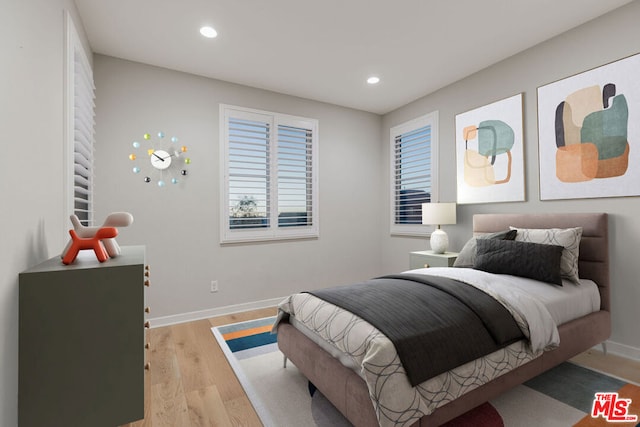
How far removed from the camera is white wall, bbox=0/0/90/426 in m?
1.14

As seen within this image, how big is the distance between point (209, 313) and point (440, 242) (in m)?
2.74

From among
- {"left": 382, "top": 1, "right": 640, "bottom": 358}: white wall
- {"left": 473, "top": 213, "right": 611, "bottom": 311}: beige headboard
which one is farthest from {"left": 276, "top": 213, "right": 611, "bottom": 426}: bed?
{"left": 382, "top": 1, "right": 640, "bottom": 358}: white wall

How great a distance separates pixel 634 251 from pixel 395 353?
234 cm

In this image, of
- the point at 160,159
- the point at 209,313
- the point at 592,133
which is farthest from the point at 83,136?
the point at 592,133

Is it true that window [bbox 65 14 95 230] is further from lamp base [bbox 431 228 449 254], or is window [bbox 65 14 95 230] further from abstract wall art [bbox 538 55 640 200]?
abstract wall art [bbox 538 55 640 200]

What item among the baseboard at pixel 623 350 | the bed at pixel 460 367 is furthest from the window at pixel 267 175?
the baseboard at pixel 623 350

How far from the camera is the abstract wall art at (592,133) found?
2.36m

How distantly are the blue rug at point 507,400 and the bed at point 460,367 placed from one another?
0.16 meters

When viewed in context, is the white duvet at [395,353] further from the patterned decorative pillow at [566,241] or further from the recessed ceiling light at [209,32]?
the recessed ceiling light at [209,32]

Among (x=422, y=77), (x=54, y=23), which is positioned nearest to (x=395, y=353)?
(x=54, y=23)

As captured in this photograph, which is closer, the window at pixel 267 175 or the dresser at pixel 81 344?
the dresser at pixel 81 344

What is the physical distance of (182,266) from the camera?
132 inches

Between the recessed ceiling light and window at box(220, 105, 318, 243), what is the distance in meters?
0.94

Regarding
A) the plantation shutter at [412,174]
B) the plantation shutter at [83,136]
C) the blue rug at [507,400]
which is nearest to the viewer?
the blue rug at [507,400]
